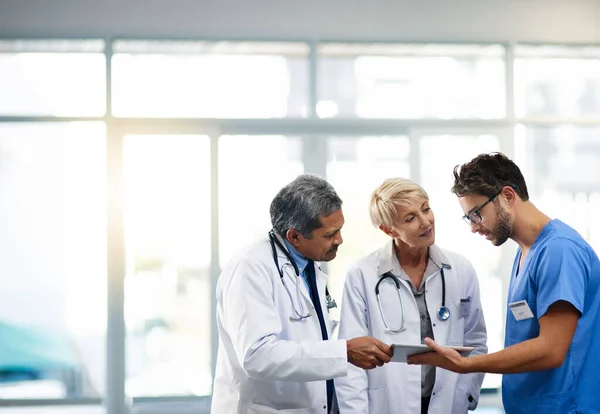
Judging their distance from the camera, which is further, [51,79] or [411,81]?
[411,81]

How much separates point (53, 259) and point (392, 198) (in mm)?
3225

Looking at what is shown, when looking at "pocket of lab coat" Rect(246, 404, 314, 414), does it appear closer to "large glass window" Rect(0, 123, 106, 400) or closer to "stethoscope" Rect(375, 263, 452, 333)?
"stethoscope" Rect(375, 263, 452, 333)

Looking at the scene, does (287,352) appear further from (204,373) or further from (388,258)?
(204,373)

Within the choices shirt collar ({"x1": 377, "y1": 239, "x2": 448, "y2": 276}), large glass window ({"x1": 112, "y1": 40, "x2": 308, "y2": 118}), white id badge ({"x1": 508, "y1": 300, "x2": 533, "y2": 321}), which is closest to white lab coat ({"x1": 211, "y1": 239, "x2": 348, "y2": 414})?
shirt collar ({"x1": 377, "y1": 239, "x2": 448, "y2": 276})

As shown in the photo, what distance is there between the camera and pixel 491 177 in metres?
2.10

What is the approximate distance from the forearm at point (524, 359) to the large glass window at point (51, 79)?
3.67m

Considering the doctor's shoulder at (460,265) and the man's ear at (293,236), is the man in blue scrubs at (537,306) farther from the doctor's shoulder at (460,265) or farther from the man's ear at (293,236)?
the man's ear at (293,236)

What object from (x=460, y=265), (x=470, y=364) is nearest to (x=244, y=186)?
(x=460, y=265)

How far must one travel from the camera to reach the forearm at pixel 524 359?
188cm

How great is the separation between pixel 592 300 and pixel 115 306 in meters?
3.62

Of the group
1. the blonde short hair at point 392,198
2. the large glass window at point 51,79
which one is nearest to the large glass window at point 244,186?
the large glass window at point 51,79

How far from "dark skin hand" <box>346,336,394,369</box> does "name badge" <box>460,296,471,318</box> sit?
513 millimetres

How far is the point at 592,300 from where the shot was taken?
1.93 metres

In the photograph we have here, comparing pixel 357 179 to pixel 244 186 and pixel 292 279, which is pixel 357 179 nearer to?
pixel 244 186
